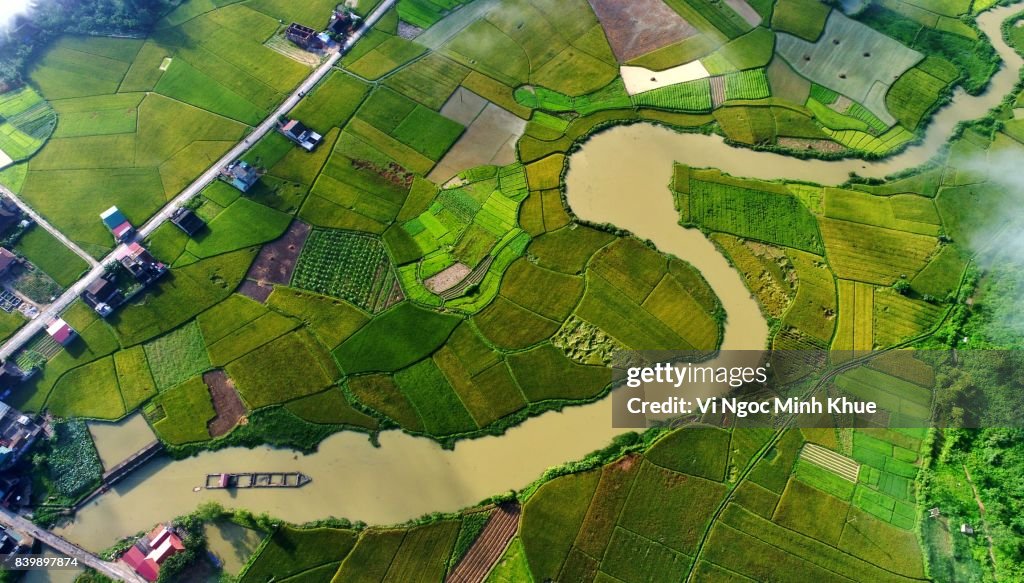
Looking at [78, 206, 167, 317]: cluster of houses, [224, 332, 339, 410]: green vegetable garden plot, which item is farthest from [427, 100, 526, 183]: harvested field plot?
[78, 206, 167, 317]: cluster of houses

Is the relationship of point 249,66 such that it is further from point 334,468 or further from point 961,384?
point 961,384

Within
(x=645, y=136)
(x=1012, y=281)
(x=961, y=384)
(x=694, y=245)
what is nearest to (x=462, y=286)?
(x=694, y=245)

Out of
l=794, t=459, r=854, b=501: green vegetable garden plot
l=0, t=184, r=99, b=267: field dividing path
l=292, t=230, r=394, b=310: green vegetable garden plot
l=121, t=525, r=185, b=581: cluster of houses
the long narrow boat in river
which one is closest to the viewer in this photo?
l=121, t=525, r=185, b=581: cluster of houses

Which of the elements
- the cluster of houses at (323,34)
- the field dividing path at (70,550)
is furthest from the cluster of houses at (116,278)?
the cluster of houses at (323,34)

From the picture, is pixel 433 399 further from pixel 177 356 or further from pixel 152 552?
pixel 177 356

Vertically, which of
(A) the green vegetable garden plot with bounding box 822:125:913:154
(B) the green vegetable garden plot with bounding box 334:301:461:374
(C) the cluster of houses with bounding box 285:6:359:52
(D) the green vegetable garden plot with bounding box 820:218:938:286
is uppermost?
(C) the cluster of houses with bounding box 285:6:359:52

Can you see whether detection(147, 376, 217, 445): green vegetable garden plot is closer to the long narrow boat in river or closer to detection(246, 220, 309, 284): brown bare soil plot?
the long narrow boat in river
